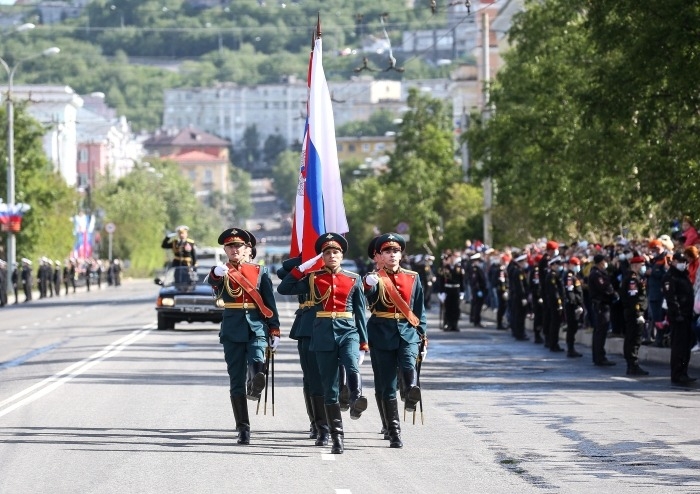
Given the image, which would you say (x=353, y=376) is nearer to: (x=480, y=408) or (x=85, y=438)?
(x=85, y=438)

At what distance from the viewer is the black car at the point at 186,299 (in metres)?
38.6

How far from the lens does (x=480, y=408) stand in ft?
65.9

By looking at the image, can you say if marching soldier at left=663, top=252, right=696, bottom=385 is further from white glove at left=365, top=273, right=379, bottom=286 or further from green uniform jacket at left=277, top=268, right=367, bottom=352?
green uniform jacket at left=277, top=268, right=367, bottom=352

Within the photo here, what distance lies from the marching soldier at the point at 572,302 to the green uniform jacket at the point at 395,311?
1338 cm

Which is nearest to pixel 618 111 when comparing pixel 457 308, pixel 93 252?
pixel 457 308

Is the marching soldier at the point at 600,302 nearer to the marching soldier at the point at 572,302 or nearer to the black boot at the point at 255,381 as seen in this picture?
the marching soldier at the point at 572,302

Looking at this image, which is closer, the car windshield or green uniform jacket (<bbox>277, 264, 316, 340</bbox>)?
green uniform jacket (<bbox>277, 264, 316, 340</bbox>)

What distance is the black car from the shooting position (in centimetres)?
3859

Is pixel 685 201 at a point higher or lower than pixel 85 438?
higher

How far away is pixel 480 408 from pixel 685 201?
10902 mm

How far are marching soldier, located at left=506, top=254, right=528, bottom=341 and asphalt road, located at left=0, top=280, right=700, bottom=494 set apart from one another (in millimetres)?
6726

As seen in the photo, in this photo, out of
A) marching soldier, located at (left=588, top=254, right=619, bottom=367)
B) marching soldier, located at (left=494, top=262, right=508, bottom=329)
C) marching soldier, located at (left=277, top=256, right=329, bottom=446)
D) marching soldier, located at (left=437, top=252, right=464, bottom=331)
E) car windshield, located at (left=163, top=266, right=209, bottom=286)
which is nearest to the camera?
marching soldier, located at (left=277, top=256, right=329, bottom=446)

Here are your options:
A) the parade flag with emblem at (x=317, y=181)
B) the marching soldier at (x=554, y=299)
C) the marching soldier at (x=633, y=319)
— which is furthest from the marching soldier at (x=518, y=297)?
the parade flag with emblem at (x=317, y=181)

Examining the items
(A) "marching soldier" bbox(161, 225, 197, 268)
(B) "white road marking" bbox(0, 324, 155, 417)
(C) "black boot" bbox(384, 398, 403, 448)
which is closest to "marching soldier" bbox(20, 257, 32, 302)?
(A) "marching soldier" bbox(161, 225, 197, 268)
